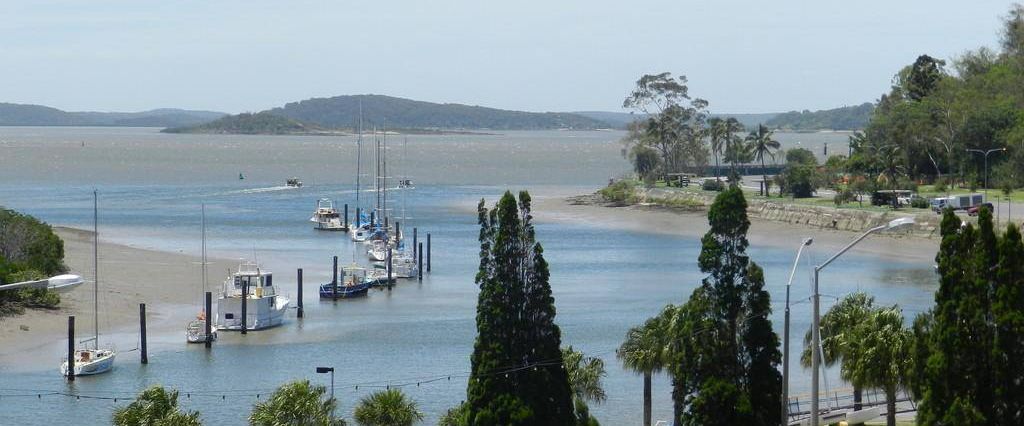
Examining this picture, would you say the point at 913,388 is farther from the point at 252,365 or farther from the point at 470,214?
the point at 470,214

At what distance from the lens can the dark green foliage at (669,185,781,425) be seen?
1241 inches

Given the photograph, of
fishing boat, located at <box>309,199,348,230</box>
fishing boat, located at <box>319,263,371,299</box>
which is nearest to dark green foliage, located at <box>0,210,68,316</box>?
fishing boat, located at <box>319,263,371,299</box>

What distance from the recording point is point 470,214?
398 feet

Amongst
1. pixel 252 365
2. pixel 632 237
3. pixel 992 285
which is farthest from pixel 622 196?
pixel 992 285

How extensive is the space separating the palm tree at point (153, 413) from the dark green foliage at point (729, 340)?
10.6 m

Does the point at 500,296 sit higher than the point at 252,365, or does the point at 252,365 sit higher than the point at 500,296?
the point at 500,296

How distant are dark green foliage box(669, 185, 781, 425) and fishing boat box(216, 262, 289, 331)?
107ft

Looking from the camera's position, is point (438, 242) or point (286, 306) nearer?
point (286, 306)

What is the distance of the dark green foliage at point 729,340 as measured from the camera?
3153 centimetres

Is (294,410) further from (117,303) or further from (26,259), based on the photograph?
(26,259)

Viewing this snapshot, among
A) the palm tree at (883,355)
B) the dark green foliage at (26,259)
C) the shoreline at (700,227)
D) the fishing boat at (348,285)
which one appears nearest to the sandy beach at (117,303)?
the dark green foliage at (26,259)

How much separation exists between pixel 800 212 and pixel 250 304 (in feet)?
180

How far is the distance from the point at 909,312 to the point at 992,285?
3527 cm

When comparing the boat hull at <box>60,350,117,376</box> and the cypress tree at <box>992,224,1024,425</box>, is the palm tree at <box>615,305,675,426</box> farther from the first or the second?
the boat hull at <box>60,350,117,376</box>
